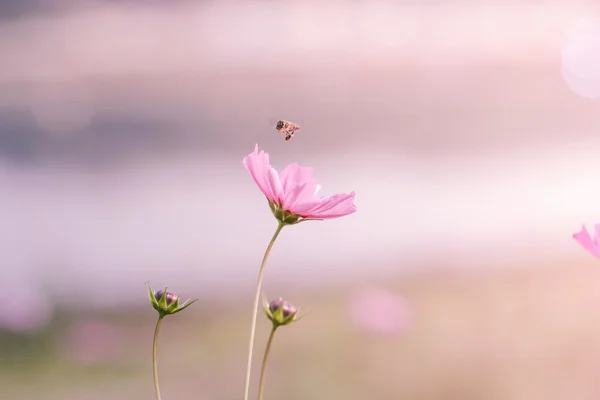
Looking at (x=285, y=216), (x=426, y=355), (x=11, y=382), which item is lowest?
(x=11, y=382)

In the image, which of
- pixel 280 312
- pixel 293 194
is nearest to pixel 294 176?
pixel 293 194

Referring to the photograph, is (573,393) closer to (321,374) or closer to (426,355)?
(426,355)

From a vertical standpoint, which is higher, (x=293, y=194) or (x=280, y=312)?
(x=293, y=194)

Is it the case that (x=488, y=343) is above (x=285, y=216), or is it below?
above

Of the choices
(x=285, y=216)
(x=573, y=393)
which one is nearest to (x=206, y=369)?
(x=573, y=393)

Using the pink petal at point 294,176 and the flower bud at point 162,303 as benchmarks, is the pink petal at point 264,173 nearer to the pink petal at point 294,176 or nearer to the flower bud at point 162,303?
the pink petal at point 294,176

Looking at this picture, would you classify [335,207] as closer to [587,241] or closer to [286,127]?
[587,241]
